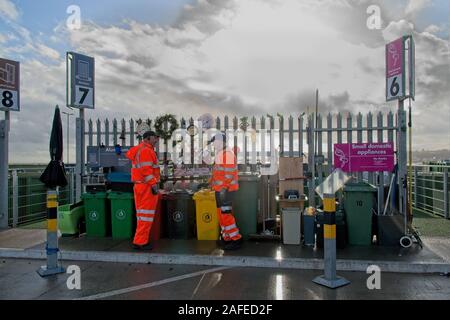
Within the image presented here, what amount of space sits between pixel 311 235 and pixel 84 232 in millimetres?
4677

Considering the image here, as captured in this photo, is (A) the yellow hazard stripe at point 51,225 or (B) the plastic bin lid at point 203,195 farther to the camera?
(B) the plastic bin lid at point 203,195

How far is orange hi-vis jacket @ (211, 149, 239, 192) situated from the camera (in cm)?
603

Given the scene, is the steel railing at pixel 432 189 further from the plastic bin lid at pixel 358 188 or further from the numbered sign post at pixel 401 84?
the plastic bin lid at pixel 358 188

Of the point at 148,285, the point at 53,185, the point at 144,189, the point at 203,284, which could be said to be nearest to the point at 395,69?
the point at 144,189

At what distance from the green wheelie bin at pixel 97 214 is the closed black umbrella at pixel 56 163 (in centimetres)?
134

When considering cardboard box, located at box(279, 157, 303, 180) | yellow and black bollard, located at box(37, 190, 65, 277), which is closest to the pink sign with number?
cardboard box, located at box(279, 157, 303, 180)

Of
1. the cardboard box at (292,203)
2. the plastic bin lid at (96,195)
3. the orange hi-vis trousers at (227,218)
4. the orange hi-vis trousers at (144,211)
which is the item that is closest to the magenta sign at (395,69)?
the cardboard box at (292,203)

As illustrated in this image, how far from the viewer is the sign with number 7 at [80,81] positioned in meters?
7.94

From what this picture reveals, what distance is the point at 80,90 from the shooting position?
805cm

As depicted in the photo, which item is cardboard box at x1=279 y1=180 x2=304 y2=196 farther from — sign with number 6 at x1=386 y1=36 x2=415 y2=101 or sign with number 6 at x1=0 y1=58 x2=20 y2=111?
sign with number 6 at x1=0 y1=58 x2=20 y2=111

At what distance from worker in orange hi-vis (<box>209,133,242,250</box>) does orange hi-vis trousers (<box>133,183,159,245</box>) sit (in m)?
1.16

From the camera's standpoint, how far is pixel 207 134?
8.25 m

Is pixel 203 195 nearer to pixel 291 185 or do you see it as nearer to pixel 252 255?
pixel 252 255

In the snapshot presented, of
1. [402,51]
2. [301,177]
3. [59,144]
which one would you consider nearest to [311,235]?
[301,177]
